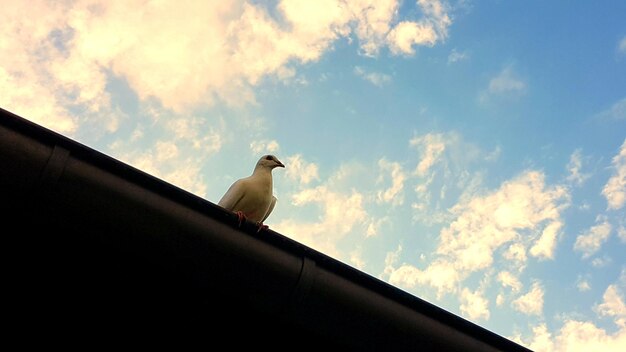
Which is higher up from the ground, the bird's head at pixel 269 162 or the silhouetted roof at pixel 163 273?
the bird's head at pixel 269 162

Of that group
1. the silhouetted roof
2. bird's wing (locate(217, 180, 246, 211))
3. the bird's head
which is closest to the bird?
bird's wing (locate(217, 180, 246, 211))

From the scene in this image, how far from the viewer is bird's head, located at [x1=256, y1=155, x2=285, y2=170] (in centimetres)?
659

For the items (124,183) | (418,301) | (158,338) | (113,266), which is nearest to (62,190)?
(124,183)

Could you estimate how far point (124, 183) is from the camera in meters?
2.16

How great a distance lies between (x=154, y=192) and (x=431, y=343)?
1319mm

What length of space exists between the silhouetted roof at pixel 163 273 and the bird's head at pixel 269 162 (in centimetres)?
420

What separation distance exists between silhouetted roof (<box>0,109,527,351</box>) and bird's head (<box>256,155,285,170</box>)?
4195mm

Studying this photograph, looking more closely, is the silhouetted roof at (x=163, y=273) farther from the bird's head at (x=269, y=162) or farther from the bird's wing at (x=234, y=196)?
the bird's head at (x=269, y=162)

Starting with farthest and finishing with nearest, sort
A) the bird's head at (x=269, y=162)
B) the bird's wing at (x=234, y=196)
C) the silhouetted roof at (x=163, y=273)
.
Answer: the bird's head at (x=269, y=162) < the bird's wing at (x=234, y=196) < the silhouetted roof at (x=163, y=273)

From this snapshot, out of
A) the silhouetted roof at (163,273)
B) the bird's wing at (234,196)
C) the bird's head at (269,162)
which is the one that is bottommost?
the silhouetted roof at (163,273)

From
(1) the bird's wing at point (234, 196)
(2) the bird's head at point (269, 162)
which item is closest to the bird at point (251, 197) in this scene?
(1) the bird's wing at point (234, 196)

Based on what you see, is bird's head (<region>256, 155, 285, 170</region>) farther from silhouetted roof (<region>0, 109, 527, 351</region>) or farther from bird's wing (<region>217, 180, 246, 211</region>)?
silhouetted roof (<region>0, 109, 527, 351</region>)

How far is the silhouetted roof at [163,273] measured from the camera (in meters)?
2.05

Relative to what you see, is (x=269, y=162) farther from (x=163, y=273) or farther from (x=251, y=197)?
(x=163, y=273)
